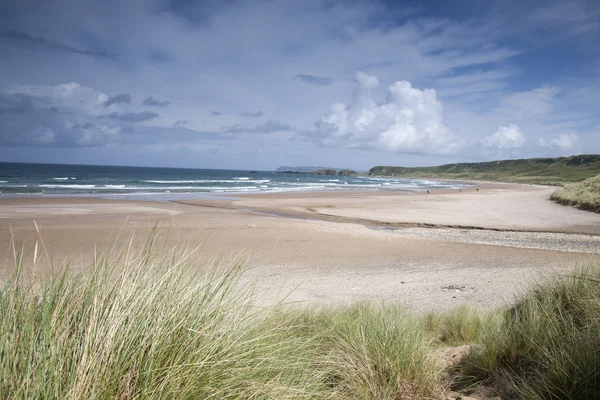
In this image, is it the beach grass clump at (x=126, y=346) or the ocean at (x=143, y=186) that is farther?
the ocean at (x=143, y=186)

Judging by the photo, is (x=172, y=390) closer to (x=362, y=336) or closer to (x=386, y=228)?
(x=362, y=336)

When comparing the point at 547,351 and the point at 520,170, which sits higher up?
the point at 520,170

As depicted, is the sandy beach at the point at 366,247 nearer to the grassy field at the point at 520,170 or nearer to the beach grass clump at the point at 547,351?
the beach grass clump at the point at 547,351

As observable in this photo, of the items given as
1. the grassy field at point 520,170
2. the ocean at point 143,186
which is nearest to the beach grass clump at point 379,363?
the ocean at point 143,186

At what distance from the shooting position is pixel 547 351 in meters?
3.24

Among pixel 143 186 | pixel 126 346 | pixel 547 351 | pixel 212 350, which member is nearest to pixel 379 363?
pixel 547 351

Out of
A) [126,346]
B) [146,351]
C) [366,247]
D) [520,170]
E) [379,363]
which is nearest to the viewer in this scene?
[126,346]

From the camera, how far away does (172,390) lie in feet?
6.84

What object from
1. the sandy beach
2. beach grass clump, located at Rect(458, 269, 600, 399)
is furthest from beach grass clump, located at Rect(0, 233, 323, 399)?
beach grass clump, located at Rect(458, 269, 600, 399)

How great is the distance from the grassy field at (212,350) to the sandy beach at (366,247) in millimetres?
661

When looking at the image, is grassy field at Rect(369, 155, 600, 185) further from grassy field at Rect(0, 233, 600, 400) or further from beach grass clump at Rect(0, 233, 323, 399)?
beach grass clump at Rect(0, 233, 323, 399)

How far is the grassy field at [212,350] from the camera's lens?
2.03 m

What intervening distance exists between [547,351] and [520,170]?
16737 cm

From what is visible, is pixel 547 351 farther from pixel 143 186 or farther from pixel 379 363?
pixel 143 186
